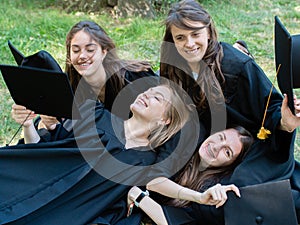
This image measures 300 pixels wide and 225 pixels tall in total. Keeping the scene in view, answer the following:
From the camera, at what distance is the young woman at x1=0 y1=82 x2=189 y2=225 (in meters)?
2.84

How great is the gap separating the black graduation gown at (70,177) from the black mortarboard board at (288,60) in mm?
910

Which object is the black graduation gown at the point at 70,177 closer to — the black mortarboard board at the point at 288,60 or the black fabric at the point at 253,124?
the black fabric at the point at 253,124

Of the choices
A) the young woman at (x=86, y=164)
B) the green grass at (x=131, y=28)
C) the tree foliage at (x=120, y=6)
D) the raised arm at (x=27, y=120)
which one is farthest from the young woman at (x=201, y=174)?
the tree foliage at (x=120, y=6)

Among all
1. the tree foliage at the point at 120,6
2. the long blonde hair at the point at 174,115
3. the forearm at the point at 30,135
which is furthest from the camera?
the tree foliage at the point at 120,6

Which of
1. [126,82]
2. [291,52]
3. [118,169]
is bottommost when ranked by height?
[118,169]

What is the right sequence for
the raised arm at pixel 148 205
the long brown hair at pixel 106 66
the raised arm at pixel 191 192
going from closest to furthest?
the raised arm at pixel 191 192 < the raised arm at pixel 148 205 < the long brown hair at pixel 106 66

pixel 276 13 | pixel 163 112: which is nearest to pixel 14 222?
pixel 163 112

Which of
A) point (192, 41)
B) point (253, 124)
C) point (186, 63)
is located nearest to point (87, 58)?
point (186, 63)

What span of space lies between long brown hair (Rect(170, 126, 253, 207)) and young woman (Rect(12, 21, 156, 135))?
61cm

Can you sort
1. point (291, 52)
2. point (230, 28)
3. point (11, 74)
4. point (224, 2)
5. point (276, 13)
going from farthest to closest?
point (224, 2)
point (276, 13)
point (230, 28)
point (11, 74)
point (291, 52)

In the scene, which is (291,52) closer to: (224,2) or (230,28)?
(230,28)

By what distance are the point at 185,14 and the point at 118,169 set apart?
103cm

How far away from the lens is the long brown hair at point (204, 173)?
3090 mm

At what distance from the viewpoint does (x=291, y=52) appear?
2.65m
